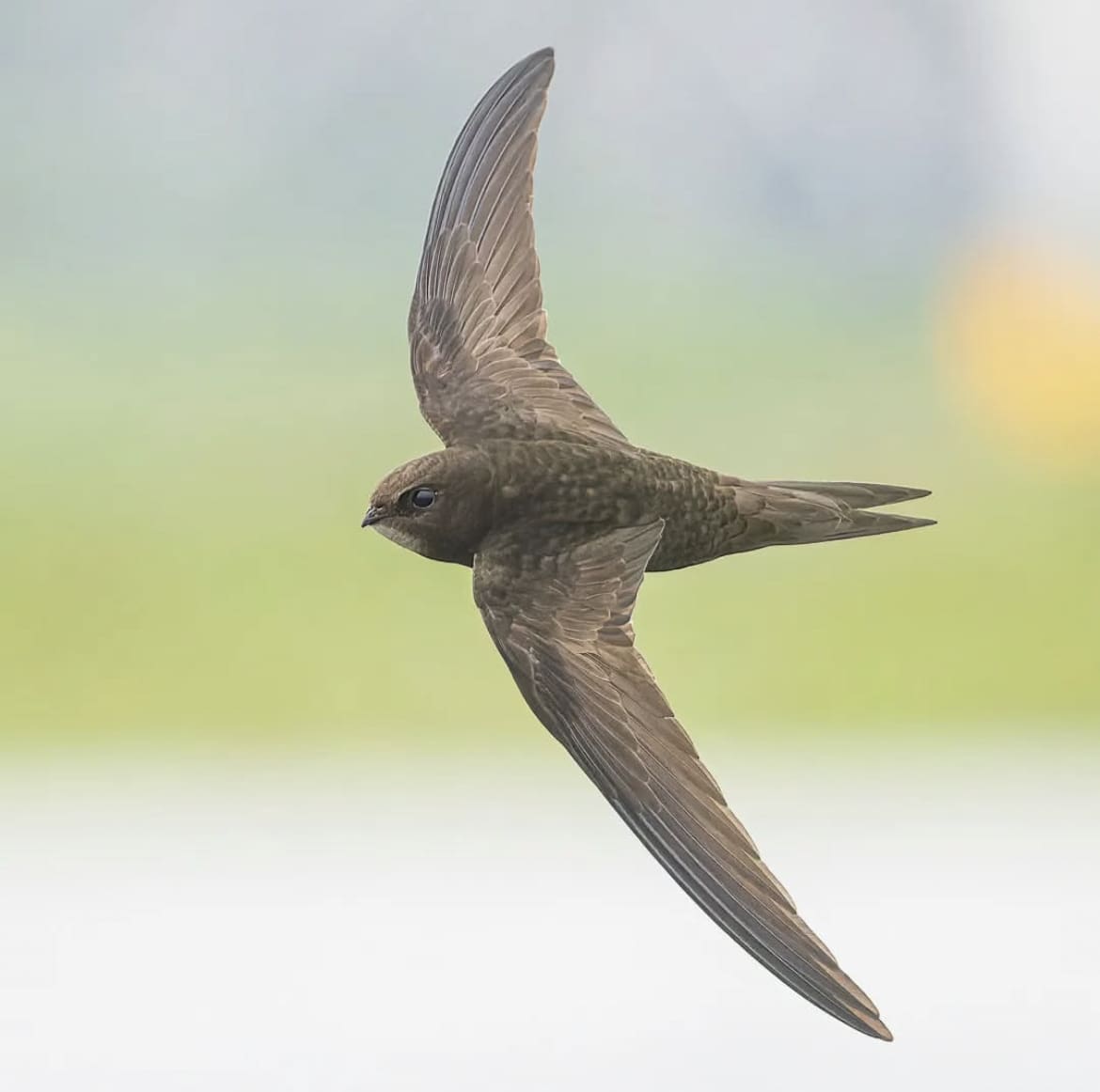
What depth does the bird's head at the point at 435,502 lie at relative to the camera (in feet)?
4.03

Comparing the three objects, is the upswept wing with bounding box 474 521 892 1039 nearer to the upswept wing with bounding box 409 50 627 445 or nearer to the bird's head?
the bird's head

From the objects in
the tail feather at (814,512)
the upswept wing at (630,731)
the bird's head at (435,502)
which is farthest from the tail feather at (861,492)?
the bird's head at (435,502)

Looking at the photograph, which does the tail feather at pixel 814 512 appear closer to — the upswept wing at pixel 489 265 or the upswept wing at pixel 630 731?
the upswept wing at pixel 630 731

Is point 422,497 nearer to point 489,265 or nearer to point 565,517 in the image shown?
point 565,517

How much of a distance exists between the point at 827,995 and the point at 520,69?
954mm

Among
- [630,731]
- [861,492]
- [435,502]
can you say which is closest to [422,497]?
[435,502]

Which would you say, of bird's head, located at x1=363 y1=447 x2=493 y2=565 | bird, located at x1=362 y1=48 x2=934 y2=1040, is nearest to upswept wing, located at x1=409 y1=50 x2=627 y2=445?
bird, located at x1=362 y1=48 x2=934 y2=1040

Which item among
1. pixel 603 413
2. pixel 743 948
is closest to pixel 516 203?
pixel 603 413

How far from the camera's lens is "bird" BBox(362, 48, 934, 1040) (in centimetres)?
108

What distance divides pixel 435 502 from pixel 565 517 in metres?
0.12

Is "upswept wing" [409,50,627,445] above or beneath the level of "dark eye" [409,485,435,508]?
above

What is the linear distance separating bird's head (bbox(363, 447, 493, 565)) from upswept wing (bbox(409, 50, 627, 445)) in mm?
167

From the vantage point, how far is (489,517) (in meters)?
1.25

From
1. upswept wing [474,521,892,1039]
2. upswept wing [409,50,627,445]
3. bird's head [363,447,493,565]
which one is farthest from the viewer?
upswept wing [409,50,627,445]
